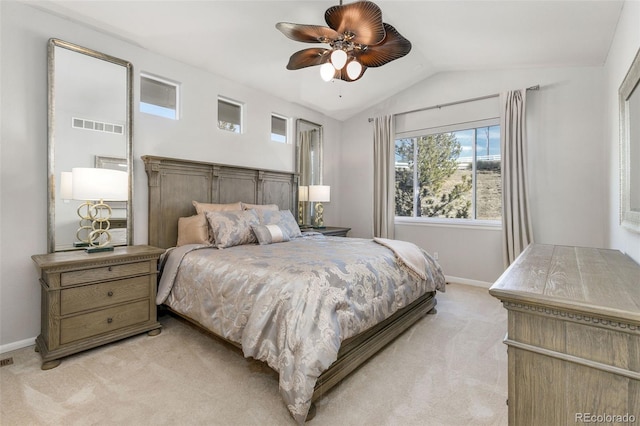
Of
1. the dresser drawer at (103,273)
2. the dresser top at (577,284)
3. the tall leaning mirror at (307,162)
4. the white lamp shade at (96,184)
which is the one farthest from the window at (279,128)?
the dresser top at (577,284)

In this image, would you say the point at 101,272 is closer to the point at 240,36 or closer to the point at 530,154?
the point at 240,36

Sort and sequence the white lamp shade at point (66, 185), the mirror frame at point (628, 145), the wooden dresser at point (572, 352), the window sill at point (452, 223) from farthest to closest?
the window sill at point (452, 223), the white lamp shade at point (66, 185), the mirror frame at point (628, 145), the wooden dresser at point (572, 352)

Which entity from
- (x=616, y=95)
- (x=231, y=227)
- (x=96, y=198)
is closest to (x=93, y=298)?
(x=96, y=198)

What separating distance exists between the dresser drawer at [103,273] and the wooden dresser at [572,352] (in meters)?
2.62

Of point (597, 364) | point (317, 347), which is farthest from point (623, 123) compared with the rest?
point (317, 347)

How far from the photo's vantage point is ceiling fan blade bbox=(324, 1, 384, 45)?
1.88 m

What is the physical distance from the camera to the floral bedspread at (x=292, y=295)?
159cm

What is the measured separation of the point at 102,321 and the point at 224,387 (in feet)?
3.98

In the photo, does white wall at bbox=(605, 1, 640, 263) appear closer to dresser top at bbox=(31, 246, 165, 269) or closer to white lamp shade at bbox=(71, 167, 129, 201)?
dresser top at bbox=(31, 246, 165, 269)

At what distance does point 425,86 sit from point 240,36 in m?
2.95

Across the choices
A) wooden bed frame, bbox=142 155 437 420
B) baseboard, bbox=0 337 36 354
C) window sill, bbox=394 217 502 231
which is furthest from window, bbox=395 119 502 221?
baseboard, bbox=0 337 36 354

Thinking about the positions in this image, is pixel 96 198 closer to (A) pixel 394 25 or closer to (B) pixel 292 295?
(B) pixel 292 295

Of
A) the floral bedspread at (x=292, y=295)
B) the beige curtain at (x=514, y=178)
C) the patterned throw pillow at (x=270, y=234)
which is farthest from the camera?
the beige curtain at (x=514, y=178)

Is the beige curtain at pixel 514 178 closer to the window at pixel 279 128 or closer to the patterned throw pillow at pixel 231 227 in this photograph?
the window at pixel 279 128
